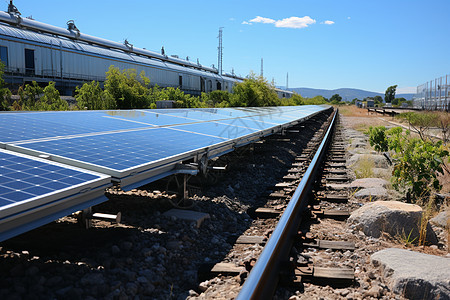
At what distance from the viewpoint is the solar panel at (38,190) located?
278 cm

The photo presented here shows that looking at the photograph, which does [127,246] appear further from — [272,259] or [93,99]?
[93,99]

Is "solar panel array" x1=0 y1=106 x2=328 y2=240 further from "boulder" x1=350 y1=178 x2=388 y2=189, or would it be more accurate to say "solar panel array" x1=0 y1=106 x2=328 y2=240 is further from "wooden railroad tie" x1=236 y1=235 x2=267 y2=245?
"boulder" x1=350 y1=178 x2=388 y2=189

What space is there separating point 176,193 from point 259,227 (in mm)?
1322

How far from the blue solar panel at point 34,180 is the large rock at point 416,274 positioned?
2724 millimetres

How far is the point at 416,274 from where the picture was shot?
10.6ft

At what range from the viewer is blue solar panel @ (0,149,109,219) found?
286 centimetres

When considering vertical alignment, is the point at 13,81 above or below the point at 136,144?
above

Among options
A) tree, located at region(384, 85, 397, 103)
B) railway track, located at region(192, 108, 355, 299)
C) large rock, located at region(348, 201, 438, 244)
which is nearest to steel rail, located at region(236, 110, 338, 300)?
railway track, located at region(192, 108, 355, 299)

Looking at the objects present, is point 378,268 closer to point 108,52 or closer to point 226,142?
point 226,142

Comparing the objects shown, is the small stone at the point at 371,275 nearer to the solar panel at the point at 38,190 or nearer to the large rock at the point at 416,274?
the large rock at the point at 416,274

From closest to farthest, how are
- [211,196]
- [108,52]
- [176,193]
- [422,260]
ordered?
1. [422,260]
2. [176,193]
3. [211,196]
4. [108,52]

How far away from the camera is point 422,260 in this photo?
139 inches

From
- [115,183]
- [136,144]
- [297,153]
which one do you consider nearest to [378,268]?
[115,183]

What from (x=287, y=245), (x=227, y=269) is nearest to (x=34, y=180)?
(x=227, y=269)
